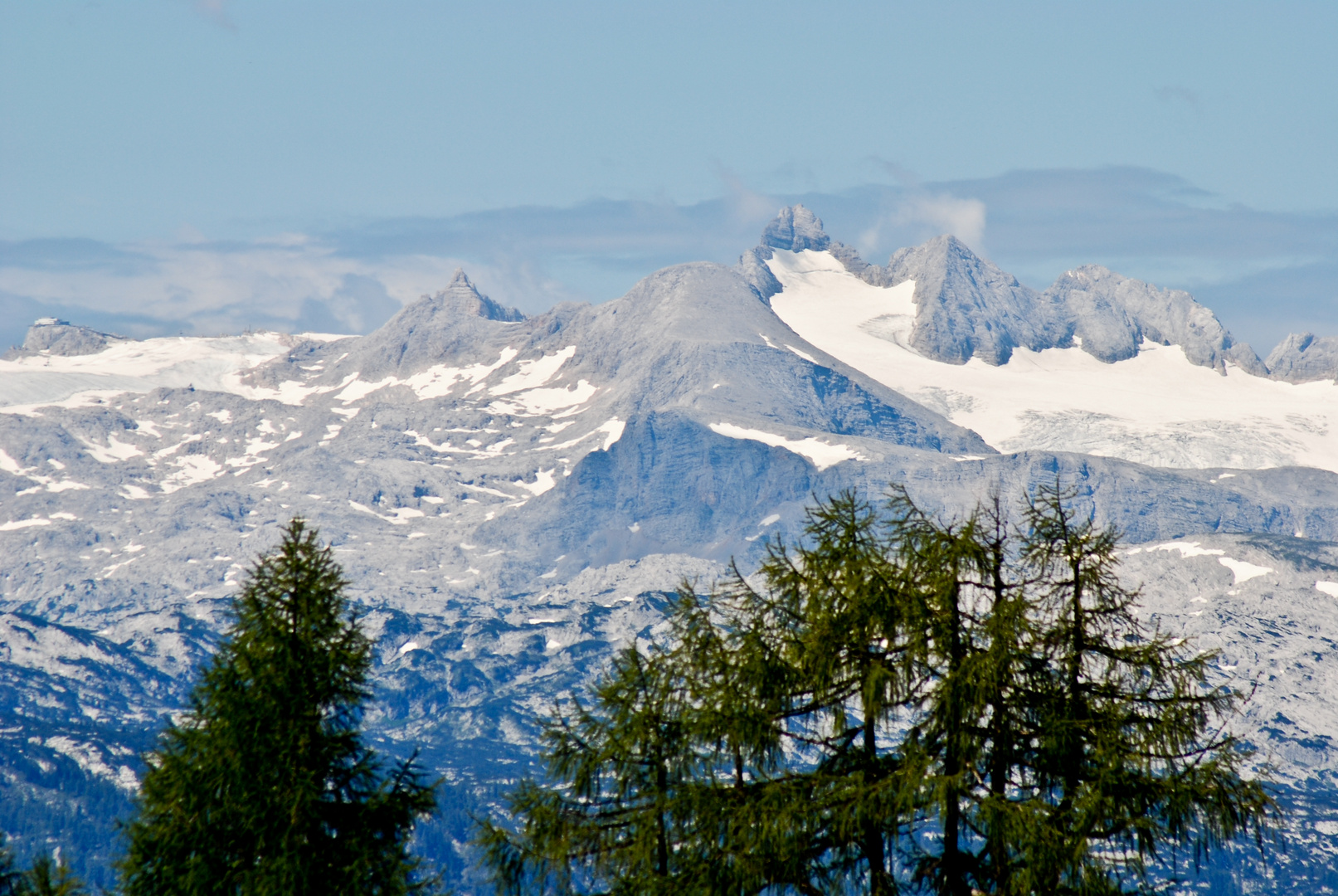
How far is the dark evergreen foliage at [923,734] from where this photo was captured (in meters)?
18.3

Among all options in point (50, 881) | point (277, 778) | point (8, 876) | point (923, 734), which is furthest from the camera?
point (8, 876)

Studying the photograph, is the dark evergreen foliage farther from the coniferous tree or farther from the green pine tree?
the coniferous tree

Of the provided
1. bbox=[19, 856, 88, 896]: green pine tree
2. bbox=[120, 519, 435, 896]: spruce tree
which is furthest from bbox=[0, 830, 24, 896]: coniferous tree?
bbox=[120, 519, 435, 896]: spruce tree

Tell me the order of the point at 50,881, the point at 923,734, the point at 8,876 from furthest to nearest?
1. the point at 8,876
2. the point at 50,881
3. the point at 923,734

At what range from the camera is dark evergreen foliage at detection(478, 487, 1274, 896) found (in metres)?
18.3

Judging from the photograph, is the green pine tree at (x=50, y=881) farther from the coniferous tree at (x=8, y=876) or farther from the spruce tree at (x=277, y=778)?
the spruce tree at (x=277, y=778)

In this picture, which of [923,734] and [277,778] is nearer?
[923,734]

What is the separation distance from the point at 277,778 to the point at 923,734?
939 centimetres

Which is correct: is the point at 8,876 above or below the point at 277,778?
below

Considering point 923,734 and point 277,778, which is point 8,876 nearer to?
point 277,778

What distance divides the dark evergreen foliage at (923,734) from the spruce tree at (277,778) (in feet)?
11.3

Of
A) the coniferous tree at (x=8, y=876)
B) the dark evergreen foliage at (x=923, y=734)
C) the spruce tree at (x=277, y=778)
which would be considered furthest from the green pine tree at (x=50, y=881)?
the dark evergreen foliage at (x=923, y=734)

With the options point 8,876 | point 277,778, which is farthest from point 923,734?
point 8,876

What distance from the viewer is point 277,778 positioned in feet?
71.1
